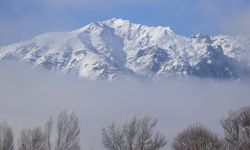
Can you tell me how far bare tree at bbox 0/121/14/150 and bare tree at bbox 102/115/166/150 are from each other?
699 inches

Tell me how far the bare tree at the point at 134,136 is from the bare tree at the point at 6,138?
1775 centimetres

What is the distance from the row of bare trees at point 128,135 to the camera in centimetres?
10112

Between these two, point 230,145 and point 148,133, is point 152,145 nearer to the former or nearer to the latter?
point 148,133

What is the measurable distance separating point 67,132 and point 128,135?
1152cm

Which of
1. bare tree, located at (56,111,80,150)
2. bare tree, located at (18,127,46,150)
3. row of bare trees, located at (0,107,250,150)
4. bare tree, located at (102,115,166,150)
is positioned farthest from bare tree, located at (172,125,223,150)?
bare tree, located at (18,127,46,150)

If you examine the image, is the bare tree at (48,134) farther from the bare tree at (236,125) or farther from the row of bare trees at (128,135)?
the bare tree at (236,125)

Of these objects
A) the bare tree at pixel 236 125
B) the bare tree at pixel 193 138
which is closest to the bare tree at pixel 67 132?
the bare tree at pixel 193 138

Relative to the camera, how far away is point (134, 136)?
108000mm

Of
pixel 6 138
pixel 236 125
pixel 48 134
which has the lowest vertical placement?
pixel 6 138

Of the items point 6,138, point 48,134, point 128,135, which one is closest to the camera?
point 6,138

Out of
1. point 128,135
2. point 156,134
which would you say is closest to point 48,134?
point 128,135

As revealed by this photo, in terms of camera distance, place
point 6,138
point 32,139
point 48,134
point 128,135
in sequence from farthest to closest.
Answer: point 128,135
point 48,134
point 32,139
point 6,138

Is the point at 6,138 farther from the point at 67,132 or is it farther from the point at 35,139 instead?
the point at 67,132

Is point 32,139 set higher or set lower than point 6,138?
lower
